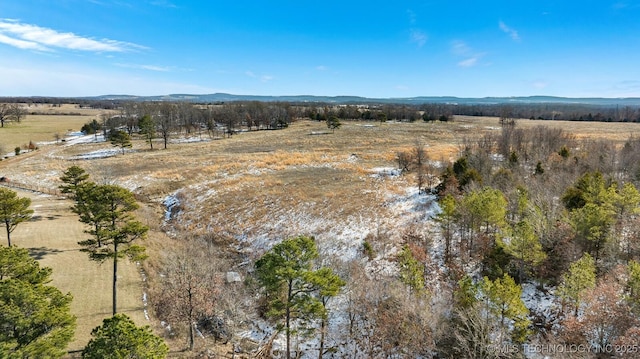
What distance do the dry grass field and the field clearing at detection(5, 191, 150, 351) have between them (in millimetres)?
73

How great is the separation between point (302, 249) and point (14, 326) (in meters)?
11.9

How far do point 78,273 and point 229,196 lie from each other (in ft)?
71.6

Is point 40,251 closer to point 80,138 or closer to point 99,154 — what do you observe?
point 99,154

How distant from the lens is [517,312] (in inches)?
717

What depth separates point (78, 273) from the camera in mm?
27953

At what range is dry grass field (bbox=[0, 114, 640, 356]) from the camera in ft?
97.0

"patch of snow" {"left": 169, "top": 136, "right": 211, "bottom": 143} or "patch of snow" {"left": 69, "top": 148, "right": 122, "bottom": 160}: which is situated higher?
"patch of snow" {"left": 169, "top": 136, "right": 211, "bottom": 143}

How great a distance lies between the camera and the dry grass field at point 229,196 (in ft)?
97.0

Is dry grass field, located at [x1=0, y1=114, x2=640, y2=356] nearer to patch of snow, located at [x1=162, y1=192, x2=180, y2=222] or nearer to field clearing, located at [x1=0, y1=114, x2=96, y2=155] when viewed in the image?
→ patch of snow, located at [x1=162, y1=192, x2=180, y2=222]

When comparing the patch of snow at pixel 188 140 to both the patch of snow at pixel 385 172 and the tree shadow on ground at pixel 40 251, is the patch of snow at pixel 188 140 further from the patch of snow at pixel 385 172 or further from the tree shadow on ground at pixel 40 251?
the tree shadow on ground at pixel 40 251

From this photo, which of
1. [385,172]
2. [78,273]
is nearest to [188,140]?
[385,172]

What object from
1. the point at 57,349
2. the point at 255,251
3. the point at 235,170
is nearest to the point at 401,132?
the point at 235,170

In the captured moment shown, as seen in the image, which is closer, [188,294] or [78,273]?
[188,294]

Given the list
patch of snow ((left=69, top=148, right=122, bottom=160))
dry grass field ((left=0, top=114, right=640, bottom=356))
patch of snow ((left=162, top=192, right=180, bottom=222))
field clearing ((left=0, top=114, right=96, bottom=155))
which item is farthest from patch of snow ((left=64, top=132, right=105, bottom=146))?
patch of snow ((left=162, top=192, right=180, bottom=222))
